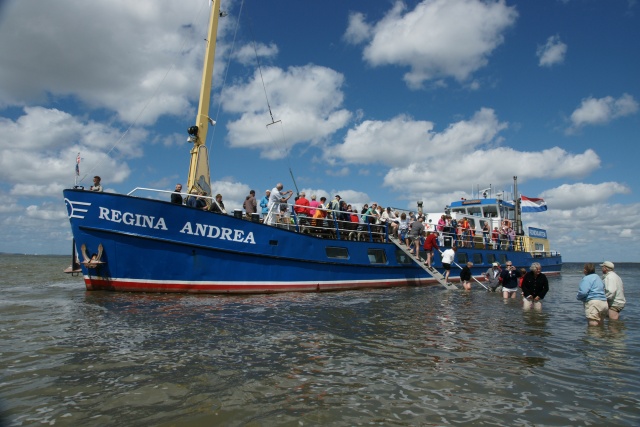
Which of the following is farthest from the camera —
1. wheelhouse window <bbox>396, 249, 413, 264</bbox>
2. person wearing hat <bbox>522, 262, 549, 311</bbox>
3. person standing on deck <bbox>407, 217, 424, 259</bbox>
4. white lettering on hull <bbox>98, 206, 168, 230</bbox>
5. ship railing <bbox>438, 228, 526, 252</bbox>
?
ship railing <bbox>438, 228, 526, 252</bbox>

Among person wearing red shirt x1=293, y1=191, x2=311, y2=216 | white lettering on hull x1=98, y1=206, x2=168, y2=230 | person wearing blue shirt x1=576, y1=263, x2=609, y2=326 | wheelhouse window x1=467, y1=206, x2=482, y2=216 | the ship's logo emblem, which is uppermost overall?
wheelhouse window x1=467, y1=206, x2=482, y2=216

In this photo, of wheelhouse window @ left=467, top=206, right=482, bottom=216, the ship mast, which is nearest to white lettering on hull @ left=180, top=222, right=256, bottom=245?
the ship mast

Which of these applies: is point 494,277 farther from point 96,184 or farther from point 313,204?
point 96,184

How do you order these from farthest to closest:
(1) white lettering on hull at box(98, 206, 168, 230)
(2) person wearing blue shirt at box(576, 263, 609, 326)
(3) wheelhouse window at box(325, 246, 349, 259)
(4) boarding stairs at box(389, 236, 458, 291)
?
(4) boarding stairs at box(389, 236, 458, 291) < (3) wheelhouse window at box(325, 246, 349, 259) < (1) white lettering on hull at box(98, 206, 168, 230) < (2) person wearing blue shirt at box(576, 263, 609, 326)

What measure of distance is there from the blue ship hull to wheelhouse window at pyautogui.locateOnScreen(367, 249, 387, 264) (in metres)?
2.60

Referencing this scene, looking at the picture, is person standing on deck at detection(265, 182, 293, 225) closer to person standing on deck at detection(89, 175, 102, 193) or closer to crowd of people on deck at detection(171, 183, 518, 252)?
crowd of people on deck at detection(171, 183, 518, 252)

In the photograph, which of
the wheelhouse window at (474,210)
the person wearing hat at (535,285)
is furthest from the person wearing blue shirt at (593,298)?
the wheelhouse window at (474,210)

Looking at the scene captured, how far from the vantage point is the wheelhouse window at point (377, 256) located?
15547mm

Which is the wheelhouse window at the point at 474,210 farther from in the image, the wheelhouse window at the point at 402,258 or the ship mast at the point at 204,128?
the ship mast at the point at 204,128

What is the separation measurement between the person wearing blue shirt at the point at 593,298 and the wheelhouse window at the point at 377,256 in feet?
26.7

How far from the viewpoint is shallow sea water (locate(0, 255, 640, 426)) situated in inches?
137

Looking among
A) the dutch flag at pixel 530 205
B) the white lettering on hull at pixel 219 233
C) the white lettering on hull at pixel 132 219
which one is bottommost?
the white lettering on hull at pixel 219 233

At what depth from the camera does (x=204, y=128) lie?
43.7ft

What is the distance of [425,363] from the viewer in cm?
498
